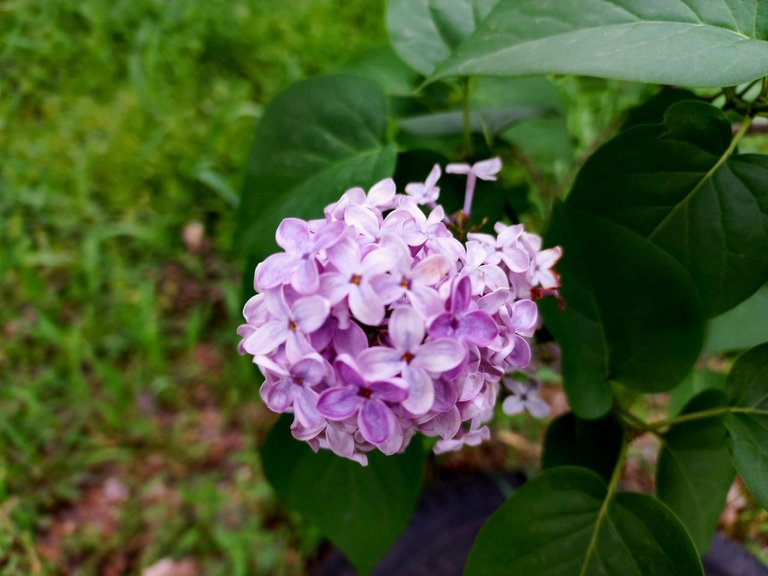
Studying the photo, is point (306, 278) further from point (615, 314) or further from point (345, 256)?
point (615, 314)

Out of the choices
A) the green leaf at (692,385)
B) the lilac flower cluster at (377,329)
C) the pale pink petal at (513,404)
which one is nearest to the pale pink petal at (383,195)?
the lilac flower cluster at (377,329)

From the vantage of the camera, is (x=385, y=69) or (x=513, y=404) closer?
(x=513, y=404)

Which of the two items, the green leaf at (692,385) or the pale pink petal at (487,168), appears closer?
the pale pink petal at (487,168)

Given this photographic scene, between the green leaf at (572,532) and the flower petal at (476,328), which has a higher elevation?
the flower petal at (476,328)

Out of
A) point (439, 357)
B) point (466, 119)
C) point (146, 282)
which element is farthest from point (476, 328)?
point (146, 282)

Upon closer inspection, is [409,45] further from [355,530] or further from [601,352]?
[355,530]

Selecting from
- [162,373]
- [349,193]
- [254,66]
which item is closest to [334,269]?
[349,193]

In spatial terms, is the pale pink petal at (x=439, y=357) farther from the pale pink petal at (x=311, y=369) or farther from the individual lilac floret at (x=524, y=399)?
the individual lilac floret at (x=524, y=399)
